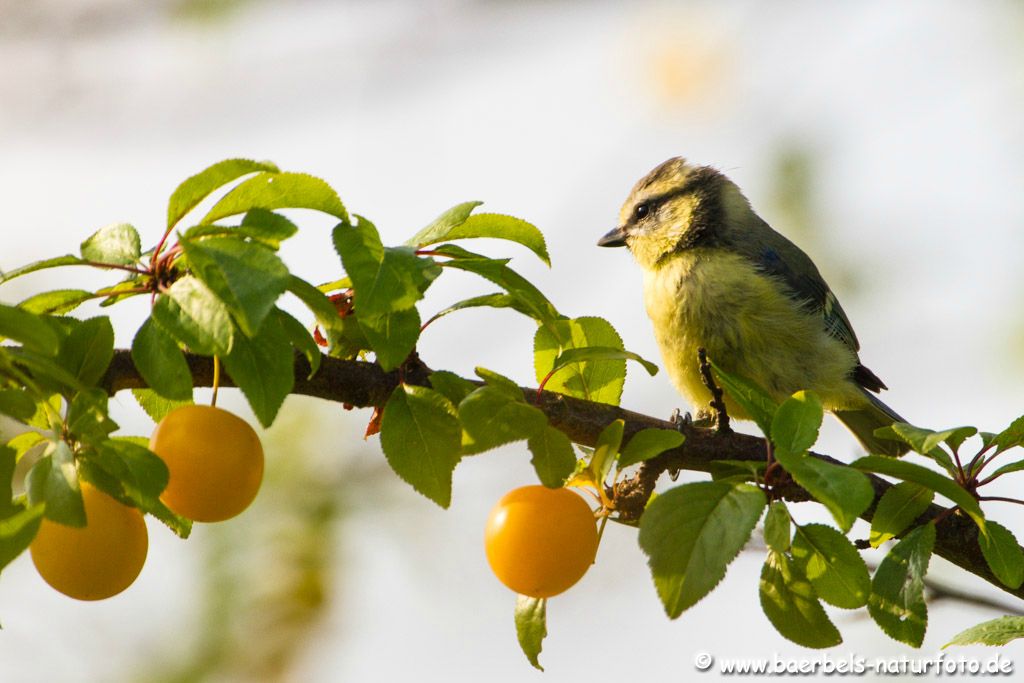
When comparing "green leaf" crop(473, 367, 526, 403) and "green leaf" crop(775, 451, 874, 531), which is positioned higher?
"green leaf" crop(473, 367, 526, 403)

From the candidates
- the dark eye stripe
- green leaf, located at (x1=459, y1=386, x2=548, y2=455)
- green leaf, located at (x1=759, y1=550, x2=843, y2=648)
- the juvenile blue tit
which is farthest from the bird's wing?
green leaf, located at (x1=459, y1=386, x2=548, y2=455)

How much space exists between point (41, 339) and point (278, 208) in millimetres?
532

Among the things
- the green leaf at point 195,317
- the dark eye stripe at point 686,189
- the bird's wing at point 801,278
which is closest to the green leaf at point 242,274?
the green leaf at point 195,317

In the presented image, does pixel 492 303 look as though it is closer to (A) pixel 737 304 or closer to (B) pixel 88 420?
(B) pixel 88 420

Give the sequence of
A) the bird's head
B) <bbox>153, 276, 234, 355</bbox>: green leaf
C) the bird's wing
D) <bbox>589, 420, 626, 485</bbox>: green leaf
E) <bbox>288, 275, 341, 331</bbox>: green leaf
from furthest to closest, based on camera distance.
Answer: the bird's head → the bird's wing → <bbox>589, 420, 626, 485</bbox>: green leaf → <bbox>288, 275, 341, 331</bbox>: green leaf → <bbox>153, 276, 234, 355</bbox>: green leaf

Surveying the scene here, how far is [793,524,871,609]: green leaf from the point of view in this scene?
1.99 m

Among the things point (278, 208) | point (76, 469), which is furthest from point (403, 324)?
point (76, 469)

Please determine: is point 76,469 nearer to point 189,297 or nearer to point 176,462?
point 176,462

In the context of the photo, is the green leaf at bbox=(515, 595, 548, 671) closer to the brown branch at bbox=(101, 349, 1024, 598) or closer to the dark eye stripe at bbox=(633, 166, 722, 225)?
the brown branch at bbox=(101, 349, 1024, 598)

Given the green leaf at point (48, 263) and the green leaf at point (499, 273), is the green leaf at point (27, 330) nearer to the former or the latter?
the green leaf at point (48, 263)

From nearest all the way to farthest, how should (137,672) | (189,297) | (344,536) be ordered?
1. (189,297)
2. (137,672)
3. (344,536)

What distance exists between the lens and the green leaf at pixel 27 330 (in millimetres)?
1680

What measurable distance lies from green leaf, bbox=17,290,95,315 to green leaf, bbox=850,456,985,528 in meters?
1.52

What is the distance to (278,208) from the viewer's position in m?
2.07
